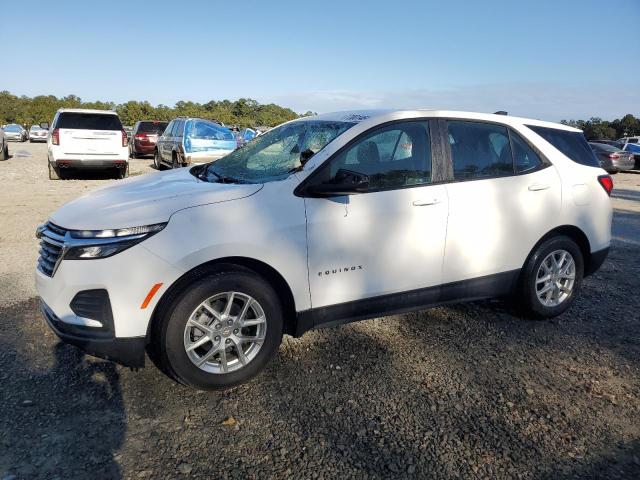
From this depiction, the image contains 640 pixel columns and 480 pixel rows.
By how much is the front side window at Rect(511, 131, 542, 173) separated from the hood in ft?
7.25

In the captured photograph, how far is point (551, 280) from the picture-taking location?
14.1 ft

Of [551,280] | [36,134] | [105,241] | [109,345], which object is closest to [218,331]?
[109,345]

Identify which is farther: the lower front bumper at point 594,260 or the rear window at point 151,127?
the rear window at point 151,127

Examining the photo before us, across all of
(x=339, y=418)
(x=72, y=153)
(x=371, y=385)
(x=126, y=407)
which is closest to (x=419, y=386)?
(x=371, y=385)

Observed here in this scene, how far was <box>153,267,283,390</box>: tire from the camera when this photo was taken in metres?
2.91

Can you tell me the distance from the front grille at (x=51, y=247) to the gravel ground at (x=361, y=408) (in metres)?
0.74

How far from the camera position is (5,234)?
693 cm

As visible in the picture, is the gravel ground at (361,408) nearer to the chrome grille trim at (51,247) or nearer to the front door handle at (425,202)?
the chrome grille trim at (51,247)

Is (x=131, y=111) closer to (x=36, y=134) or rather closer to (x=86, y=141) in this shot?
(x=36, y=134)

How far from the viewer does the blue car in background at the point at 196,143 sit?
1300cm

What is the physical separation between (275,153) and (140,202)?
127 cm

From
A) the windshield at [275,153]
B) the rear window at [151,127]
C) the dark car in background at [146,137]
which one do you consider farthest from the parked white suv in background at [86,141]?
the windshield at [275,153]

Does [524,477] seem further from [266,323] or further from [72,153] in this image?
[72,153]

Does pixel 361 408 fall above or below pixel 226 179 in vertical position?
below
